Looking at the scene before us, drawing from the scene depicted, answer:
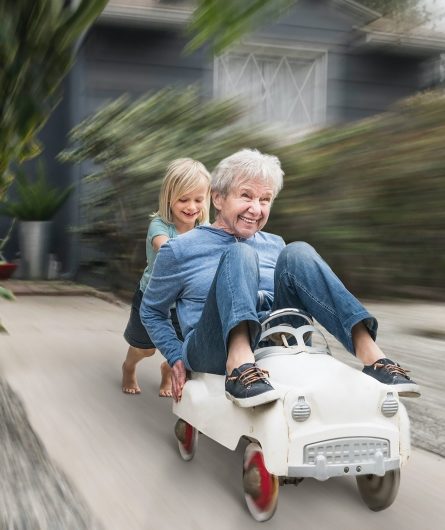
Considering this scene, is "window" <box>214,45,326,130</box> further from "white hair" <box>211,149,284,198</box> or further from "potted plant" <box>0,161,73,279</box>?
"white hair" <box>211,149,284,198</box>

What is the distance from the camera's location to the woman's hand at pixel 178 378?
2891 mm

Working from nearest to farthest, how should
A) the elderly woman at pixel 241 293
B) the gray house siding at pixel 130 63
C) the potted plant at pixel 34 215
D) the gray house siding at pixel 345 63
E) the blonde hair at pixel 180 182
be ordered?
the elderly woman at pixel 241 293 < the blonde hair at pixel 180 182 < the gray house siding at pixel 130 63 < the potted plant at pixel 34 215 < the gray house siding at pixel 345 63

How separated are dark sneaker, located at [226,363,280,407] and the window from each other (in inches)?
308

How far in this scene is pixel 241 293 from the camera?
2.51 meters

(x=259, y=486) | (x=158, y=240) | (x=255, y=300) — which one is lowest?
(x=259, y=486)

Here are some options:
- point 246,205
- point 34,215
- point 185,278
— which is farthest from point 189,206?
point 34,215

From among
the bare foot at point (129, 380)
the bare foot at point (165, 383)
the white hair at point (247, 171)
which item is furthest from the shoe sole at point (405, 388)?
the bare foot at point (129, 380)

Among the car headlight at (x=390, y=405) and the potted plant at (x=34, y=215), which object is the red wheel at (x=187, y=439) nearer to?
the car headlight at (x=390, y=405)

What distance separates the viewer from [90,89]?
386 inches

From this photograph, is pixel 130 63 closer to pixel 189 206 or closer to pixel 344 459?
pixel 189 206

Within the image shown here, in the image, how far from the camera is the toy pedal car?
2.28 metres

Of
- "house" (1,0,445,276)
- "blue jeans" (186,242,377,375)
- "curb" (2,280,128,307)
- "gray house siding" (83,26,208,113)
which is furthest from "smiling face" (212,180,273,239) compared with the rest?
"gray house siding" (83,26,208,113)

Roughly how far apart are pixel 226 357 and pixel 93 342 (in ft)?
10.0

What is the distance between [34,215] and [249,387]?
26.9 feet
